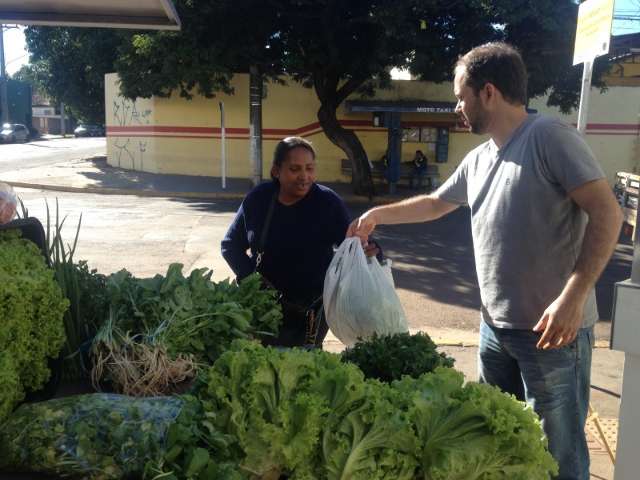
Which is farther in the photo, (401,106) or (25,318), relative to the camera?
(401,106)

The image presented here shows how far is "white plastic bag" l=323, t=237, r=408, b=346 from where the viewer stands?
2.73 meters

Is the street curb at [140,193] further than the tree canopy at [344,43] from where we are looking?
Yes

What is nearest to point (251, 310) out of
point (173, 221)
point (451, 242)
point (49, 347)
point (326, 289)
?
point (326, 289)

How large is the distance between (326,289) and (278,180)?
2.41ft

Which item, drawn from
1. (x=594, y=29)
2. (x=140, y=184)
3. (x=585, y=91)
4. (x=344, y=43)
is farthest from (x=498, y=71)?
(x=140, y=184)

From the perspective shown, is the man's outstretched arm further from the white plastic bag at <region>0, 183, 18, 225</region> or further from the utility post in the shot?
the utility post

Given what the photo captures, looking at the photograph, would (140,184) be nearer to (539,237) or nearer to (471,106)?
(471,106)

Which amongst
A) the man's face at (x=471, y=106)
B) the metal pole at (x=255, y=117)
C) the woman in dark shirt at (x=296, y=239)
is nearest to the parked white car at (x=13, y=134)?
the metal pole at (x=255, y=117)

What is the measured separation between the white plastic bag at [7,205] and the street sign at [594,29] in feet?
11.8

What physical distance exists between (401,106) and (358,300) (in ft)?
50.3

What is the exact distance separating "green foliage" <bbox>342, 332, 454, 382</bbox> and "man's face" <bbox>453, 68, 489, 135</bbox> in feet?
2.80

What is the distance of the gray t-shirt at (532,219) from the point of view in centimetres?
235

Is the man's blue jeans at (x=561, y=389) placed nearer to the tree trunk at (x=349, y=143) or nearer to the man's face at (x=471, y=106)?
the man's face at (x=471, y=106)

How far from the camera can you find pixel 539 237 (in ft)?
7.96
